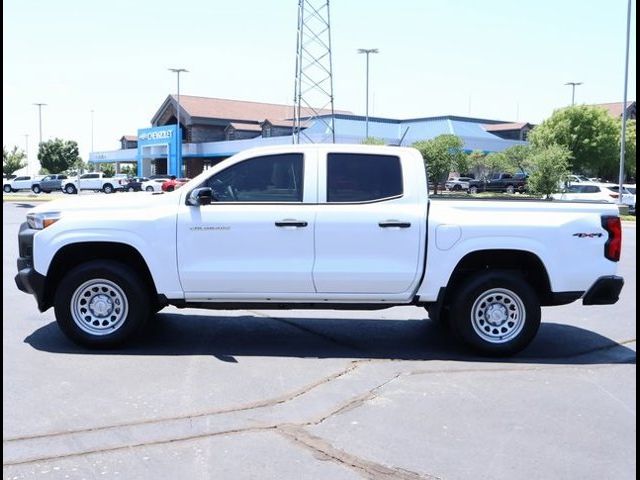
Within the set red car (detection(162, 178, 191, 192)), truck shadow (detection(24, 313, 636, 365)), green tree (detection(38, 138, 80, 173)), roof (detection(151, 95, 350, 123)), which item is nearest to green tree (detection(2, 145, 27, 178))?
green tree (detection(38, 138, 80, 173))

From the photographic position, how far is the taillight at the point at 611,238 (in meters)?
6.54

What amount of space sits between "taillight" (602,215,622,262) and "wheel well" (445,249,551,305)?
24.5 inches

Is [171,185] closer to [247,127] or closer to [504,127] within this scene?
[247,127]

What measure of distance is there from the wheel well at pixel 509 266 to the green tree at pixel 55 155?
281 ft

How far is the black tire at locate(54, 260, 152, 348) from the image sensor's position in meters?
6.57

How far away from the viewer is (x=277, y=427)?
4.66m

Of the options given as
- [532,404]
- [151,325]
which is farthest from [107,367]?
[532,404]

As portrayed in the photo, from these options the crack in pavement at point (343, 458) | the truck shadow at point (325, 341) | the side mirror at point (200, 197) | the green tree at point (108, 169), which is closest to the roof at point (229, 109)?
the green tree at point (108, 169)

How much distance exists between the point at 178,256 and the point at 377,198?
1955 mm

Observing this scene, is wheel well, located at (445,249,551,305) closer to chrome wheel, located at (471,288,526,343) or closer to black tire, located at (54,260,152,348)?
chrome wheel, located at (471,288,526,343)

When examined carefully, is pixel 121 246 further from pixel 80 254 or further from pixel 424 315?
pixel 424 315

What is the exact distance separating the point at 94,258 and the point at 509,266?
406 centimetres

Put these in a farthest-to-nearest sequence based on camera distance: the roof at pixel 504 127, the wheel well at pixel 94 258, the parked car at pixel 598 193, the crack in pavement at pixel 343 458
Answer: the roof at pixel 504 127, the parked car at pixel 598 193, the wheel well at pixel 94 258, the crack in pavement at pixel 343 458

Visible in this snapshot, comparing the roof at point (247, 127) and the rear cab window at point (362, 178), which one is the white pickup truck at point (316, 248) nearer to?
the rear cab window at point (362, 178)
